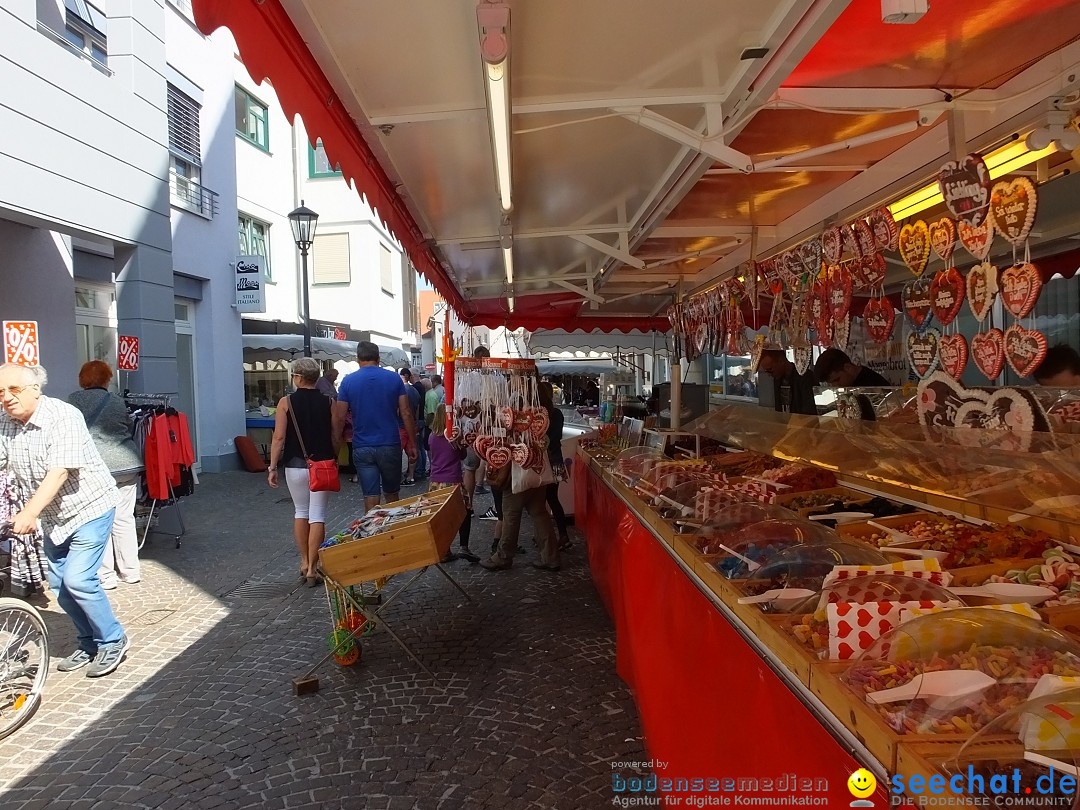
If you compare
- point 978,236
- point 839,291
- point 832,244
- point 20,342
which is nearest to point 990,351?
point 978,236

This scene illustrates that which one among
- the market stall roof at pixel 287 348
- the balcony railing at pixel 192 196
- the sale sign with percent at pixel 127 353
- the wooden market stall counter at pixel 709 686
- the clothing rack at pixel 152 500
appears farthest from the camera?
the market stall roof at pixel 287 348

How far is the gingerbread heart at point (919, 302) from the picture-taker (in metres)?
3.58

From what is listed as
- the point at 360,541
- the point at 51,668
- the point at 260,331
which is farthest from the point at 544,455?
the point at 260,331

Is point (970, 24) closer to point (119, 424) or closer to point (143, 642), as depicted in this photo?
point (143, 642)

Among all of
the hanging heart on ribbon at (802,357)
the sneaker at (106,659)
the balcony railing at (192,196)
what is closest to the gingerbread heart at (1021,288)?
the hanging heart on ribbon at (802,357)

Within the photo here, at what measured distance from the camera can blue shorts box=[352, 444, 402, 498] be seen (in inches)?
261

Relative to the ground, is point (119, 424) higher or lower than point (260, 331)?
lower

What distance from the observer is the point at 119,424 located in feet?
19.6

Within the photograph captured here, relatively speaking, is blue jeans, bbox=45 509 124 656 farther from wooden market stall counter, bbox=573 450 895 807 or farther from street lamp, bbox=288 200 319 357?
street lamp, bbox=288 200 319 357

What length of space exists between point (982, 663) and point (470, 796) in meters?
2.22

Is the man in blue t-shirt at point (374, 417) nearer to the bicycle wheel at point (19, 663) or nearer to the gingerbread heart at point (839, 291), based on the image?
the bicycle wheel at point (19, 663)

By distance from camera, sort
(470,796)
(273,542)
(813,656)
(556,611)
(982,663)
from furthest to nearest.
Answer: (273,542) → (556,611) → (470,796) → (813,656) → (982,663)

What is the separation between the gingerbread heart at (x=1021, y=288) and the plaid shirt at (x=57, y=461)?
492 cm

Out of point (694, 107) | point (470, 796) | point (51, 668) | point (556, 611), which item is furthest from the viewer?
point (556, 611)
